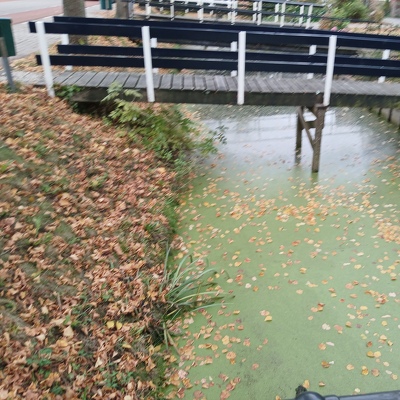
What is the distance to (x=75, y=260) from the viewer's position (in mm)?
3982

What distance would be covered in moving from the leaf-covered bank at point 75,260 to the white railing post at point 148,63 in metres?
1.06

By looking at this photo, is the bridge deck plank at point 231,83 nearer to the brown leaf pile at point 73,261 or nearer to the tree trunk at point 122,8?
the brown leaf pile at point 73,261

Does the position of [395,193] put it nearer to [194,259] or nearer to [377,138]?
[377,138]

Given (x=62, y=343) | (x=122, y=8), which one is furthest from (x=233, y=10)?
(x=62, y=343)

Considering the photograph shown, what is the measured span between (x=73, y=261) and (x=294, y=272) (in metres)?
2.60

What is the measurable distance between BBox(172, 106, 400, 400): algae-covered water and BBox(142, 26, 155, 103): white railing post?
1.78 metres

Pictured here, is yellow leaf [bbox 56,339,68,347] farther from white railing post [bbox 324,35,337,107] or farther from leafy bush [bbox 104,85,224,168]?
white railing post [bbox 324,35,337,107]

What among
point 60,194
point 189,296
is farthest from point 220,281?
point 60,194

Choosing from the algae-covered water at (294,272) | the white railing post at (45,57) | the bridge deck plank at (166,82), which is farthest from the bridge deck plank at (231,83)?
the white railing post at (45,57)

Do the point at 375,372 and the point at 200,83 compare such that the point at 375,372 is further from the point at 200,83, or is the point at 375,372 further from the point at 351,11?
the point at 351,11

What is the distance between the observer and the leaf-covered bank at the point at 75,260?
10.0ft

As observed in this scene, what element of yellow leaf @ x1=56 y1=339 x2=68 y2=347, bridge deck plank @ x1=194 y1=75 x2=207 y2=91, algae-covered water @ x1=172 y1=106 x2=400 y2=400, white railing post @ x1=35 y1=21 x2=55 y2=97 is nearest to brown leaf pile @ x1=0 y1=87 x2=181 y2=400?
yellow leaf @ x1=56 y1=339 x2=68 y2=347

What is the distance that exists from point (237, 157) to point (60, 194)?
4501 mm

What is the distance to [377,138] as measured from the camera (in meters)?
9.37
